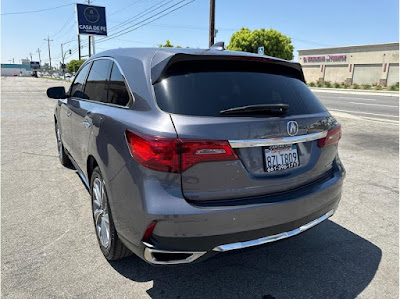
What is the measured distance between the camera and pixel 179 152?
1789 mm

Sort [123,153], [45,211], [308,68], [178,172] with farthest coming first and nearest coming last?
[308,68] → [45,211] → [123,153] → [178,172]

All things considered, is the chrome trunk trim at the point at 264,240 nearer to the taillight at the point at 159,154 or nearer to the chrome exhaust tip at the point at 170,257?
the chrome exhaust tip at the point at 170,257

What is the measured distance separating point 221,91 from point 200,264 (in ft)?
4.90

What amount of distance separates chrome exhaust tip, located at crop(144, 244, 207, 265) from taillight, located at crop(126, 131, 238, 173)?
538mm

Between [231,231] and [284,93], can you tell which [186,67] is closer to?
[284,93]

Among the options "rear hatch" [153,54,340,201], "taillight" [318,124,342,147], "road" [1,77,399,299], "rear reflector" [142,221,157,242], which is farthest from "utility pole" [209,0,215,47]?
"rear reflector" [142,221,157,242]

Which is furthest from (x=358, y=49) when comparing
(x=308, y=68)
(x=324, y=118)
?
(x=324, y=118)

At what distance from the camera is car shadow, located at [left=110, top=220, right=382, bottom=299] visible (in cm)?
226

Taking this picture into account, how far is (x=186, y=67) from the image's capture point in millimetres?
2133

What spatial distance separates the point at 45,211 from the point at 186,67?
2555mm

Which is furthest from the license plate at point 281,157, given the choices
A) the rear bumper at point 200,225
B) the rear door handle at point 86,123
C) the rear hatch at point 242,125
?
the rear door handle at point 86,123

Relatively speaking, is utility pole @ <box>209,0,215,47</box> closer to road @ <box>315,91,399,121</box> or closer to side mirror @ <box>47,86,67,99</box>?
road @ <box>315,91,399,121</box>

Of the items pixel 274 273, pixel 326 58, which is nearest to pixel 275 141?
pixel 274 273

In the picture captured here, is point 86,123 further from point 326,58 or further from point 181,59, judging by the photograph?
point 326,58
